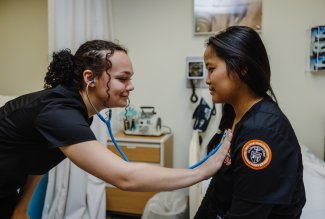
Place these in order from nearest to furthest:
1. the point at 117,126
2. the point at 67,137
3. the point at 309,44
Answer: the point at 67,137, the point at 309,44, the point at 117,126

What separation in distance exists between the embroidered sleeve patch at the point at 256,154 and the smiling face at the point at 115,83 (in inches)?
17.8

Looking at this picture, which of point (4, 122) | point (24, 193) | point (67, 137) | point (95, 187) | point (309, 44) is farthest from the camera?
point (309, 44)

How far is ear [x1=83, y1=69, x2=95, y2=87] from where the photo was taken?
895mm

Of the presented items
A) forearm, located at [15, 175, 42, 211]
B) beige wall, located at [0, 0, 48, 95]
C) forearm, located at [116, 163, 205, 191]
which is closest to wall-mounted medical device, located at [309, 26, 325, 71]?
forearm, located at [116, 163, 205, 191]

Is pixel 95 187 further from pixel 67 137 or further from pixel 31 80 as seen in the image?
pixel 67 137

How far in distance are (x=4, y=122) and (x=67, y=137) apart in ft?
0.96

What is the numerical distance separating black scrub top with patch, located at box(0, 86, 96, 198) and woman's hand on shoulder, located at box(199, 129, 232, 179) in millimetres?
340

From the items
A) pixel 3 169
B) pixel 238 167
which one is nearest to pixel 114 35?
pixel 3 169

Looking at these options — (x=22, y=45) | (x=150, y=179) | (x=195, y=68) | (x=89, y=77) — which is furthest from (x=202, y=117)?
(x=22, y=45)

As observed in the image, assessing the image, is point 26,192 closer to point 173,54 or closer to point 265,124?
point 265,124

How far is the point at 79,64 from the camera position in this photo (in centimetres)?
95

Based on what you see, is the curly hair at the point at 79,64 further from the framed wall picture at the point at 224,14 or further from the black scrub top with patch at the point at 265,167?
the framed wall picture at the point at 224,14

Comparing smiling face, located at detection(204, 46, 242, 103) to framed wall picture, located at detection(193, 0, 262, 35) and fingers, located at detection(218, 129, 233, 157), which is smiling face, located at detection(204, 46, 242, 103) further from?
framed wall picture, located at detection(193, 0, 262, 35)

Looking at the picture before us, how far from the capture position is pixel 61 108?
76 cm
